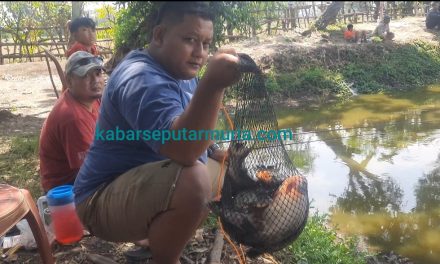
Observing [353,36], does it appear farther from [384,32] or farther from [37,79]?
[37,79]

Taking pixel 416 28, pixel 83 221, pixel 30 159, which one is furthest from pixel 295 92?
pixel 416 28

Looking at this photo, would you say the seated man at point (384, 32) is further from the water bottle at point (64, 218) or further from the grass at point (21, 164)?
the water bottle at point (64, 218)

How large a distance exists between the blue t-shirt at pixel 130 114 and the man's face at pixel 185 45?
46mm

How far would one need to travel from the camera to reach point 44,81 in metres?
9.74

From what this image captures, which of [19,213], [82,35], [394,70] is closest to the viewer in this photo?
[19,213]

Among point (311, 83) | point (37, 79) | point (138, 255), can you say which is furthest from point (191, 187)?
point (37, 79)

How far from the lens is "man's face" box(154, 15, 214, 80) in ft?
4.35

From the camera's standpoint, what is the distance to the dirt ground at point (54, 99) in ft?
7.61

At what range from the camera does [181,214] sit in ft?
5.29

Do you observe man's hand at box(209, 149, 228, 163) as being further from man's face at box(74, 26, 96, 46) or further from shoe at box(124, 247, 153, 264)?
man's face at box(74, 26, 96, 46)

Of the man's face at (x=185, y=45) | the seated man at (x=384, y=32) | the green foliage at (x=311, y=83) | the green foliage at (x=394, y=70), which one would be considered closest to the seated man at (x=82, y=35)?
the man's face at (x=185, y=45)

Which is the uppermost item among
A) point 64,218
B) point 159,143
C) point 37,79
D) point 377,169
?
point 159,143

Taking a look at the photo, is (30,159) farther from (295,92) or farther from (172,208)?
(295,92)

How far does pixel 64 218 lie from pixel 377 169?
3.50m
